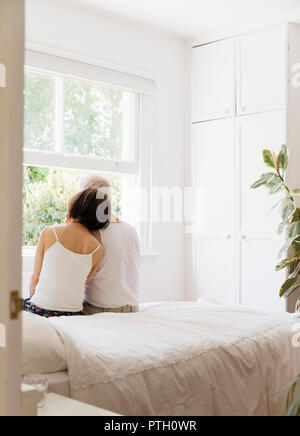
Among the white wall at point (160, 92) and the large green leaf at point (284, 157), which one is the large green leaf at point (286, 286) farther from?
the white wall at point (160, 92)

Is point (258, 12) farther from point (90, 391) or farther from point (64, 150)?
point (90, 391)

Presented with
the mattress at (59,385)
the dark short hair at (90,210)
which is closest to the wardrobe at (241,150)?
the dark short hair at (90,210)

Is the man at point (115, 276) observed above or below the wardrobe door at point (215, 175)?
below

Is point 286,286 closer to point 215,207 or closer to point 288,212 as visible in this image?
point 288,212

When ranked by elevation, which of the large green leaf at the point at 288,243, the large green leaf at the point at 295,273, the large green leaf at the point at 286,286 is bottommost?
the large green leaf at the point at 286,286

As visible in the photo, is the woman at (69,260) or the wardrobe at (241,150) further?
the wardrobe at (241,150)

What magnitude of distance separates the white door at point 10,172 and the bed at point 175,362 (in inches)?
25.2

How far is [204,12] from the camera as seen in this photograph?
452cm

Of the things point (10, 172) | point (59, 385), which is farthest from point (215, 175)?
point (10, 172)

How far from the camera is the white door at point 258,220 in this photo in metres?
4.50

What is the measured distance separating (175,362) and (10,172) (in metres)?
1.17

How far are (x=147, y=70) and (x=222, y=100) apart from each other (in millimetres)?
663

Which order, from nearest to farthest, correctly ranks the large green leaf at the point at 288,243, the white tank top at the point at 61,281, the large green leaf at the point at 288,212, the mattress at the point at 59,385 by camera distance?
the mattress at the point at 59,385 < the white tank top at the point at 61,281 < the large green leaf at the point at 288,243 < the large green leaf at the point at 288,212

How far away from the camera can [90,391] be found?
193 centimetres
